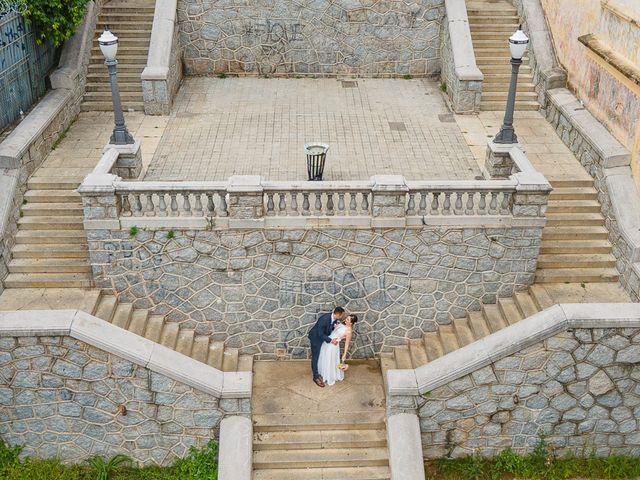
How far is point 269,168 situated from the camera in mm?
15078

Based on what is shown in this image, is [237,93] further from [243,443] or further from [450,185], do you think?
[243,443]

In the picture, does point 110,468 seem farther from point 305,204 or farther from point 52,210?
point 305,204

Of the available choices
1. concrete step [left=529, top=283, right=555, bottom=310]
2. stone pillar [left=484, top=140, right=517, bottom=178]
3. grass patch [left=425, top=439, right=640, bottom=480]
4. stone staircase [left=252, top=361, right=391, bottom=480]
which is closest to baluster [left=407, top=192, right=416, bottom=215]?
stone pillar [left=484, top=140, right=517, bottom=178]

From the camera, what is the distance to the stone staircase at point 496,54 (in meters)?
18.0

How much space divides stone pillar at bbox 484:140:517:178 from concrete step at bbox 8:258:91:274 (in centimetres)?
781

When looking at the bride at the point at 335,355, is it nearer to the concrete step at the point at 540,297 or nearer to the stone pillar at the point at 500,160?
the concrete step at the point at 540,297

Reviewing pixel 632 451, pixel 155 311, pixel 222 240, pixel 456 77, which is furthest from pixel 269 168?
pixel 632 451

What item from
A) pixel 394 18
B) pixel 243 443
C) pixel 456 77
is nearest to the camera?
pixel 243 443

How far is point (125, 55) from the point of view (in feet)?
60.6

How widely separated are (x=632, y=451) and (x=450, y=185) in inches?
212

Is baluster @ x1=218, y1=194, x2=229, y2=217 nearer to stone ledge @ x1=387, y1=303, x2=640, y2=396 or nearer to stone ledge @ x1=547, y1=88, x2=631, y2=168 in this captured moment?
stone ledge @ x1=387, y1=303, x2=640, y2=396

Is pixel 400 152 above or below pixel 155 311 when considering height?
above

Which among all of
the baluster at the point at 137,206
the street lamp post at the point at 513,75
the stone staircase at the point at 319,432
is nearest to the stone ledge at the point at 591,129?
the street lamp post at the point at 513,75

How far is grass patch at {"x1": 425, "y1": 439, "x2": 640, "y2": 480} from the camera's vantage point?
40.3 feet
